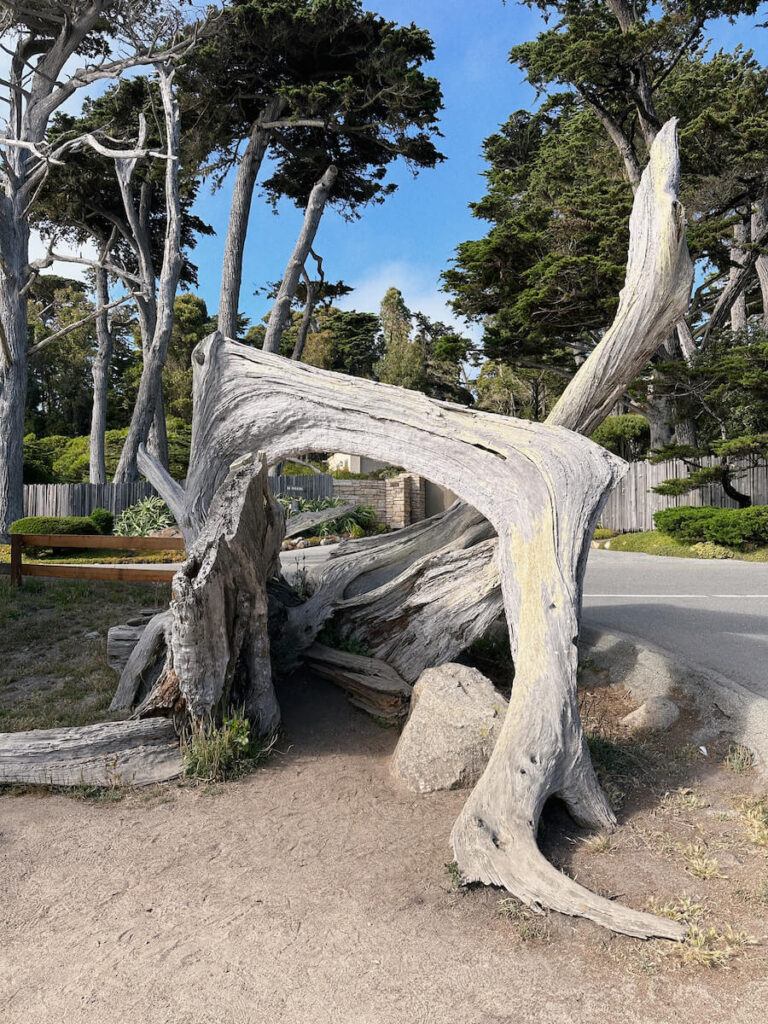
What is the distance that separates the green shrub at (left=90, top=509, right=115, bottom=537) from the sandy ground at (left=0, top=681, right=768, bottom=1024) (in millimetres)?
14289

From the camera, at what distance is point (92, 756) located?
4.20 meters

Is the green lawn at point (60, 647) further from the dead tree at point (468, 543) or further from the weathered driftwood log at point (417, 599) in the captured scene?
the weathered driftwood log at point (417, 599)

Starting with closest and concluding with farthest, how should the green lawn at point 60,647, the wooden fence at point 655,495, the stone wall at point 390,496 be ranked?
1. the green lawn at point 60,647
2. the wooden fence at point 655,495
3. the stone wall at point 390,496

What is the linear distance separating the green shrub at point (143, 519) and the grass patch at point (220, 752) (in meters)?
13.3

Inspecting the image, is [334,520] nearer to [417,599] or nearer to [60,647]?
[60,647]

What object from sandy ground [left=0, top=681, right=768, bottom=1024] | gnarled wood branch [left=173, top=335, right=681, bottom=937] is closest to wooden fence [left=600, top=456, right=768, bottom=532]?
gnarled wood branch [left=173, top=335, right=681, bottom=937]

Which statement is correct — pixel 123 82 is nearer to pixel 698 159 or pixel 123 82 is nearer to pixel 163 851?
pixel 698 159

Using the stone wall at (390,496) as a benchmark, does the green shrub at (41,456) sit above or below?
above

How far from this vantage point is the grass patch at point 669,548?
14.6 metres

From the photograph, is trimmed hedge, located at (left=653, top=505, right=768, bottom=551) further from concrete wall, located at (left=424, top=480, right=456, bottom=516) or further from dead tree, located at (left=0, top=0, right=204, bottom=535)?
dead tree, located at (left=0, top=0, right=204, bottom=535)

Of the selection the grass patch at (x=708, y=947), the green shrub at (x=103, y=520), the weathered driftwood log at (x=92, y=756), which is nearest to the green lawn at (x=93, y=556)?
the green shrub at (x=103, y=520)

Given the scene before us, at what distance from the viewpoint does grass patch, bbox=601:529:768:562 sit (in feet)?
47.8

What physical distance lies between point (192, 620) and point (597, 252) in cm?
1497

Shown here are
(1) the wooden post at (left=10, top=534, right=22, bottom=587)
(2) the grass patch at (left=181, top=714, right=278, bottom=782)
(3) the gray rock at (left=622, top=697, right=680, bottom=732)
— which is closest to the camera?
(2) the grass patch at (left=181, top=714, right=278, bottom=782)
